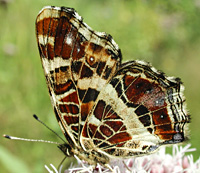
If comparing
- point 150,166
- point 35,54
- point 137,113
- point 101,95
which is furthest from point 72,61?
point 35,54

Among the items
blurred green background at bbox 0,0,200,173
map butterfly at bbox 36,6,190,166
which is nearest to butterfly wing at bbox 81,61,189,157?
map butterfly at bbox 36,6,190,166

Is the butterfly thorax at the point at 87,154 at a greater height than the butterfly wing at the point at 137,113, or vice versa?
the butterfly wing at the point at 137,113

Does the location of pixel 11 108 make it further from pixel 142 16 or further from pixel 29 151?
pixel 142 16

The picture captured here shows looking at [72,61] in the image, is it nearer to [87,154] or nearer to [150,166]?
[87,154]

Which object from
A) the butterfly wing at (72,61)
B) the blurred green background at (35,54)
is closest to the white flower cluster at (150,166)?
the butterfly wing at (72,61)

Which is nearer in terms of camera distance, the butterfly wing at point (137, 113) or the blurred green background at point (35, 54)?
the butterfly wing at point (137, 113)

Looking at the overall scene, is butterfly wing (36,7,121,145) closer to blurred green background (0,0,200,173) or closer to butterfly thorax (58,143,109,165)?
butterfly thorax (58,143,109,165)

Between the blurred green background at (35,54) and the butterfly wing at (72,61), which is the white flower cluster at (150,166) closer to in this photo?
the butterfly wing at (72,61)
